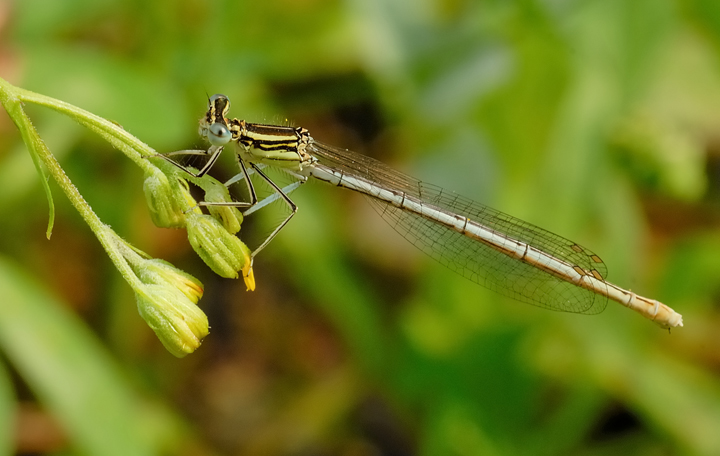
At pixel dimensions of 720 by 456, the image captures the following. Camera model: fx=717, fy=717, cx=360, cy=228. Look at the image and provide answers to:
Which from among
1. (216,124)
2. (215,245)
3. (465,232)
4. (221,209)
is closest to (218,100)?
(216,124)

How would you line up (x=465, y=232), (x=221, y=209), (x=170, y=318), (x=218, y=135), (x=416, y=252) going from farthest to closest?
(x=416, y=252) → (x=465, y=232) → (x=218, y=135) → (x=221, y=209) → (x=170, y=318)

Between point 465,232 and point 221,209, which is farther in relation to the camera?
point 465,232

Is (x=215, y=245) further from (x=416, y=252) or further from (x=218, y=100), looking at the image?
(x=416, y=252)

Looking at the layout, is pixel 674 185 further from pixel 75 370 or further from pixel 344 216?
pixel 75 370

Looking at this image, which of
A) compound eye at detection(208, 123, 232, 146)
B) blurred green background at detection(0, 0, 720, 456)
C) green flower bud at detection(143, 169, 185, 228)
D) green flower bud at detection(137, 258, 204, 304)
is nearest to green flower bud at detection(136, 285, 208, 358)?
green flower bud at detection(137, 258, 204, 304)

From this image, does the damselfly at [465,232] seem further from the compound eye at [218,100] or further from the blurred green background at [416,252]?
the blurred green background at [416,252]

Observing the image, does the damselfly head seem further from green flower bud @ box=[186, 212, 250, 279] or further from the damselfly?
green flower bud @ box=[186, 212, 250, 279]

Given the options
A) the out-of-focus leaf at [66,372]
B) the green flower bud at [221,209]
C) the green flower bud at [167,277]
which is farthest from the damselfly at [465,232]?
the out-of-focus leaf at [66,372]
